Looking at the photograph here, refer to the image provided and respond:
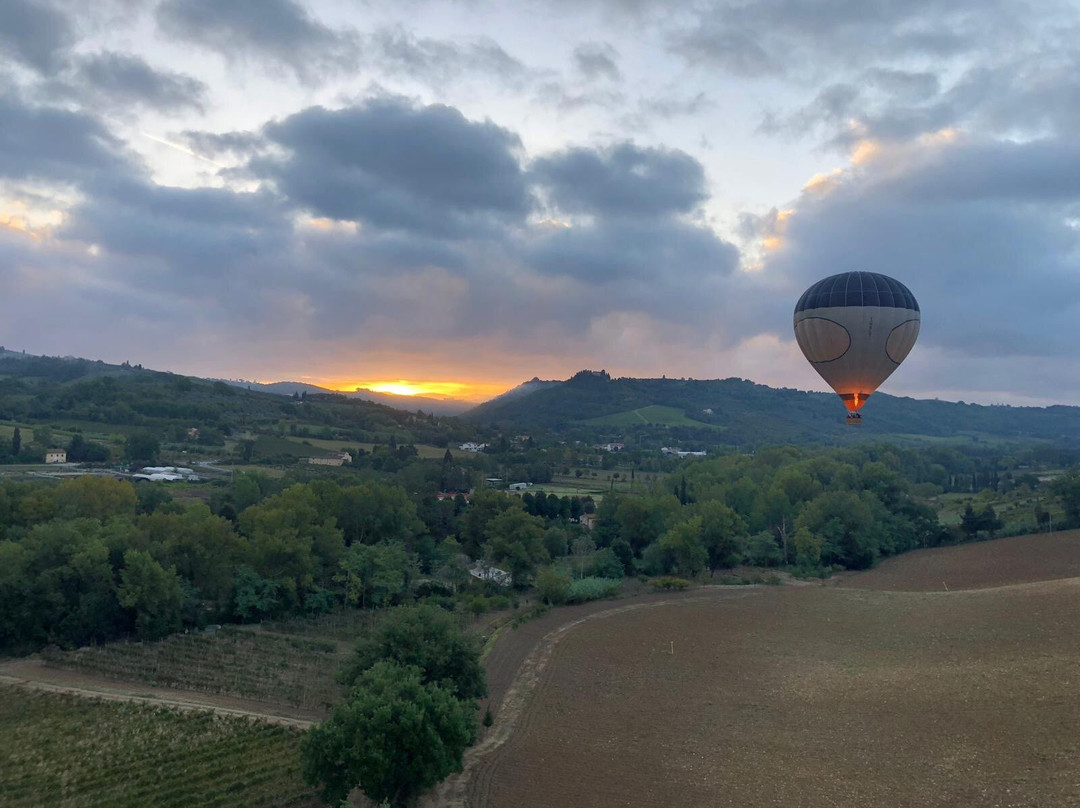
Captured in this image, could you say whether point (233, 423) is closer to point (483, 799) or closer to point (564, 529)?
point (564, 529)

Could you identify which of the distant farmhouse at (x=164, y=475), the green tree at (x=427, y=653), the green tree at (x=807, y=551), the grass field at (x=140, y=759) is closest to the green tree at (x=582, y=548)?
the green tree at (x=807, y=551)

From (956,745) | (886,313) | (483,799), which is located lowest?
(483,799)

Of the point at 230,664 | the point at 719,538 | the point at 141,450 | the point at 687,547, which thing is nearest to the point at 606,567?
the point at 687,547

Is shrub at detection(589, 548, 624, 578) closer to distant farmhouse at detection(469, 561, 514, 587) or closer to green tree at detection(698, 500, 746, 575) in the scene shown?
distant farmhouse at detection(469, 561, 514, 587)

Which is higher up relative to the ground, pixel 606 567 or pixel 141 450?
pixel 141 450

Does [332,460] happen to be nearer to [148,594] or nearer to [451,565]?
[451,565]

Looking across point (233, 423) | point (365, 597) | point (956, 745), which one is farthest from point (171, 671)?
point (233, 423)
